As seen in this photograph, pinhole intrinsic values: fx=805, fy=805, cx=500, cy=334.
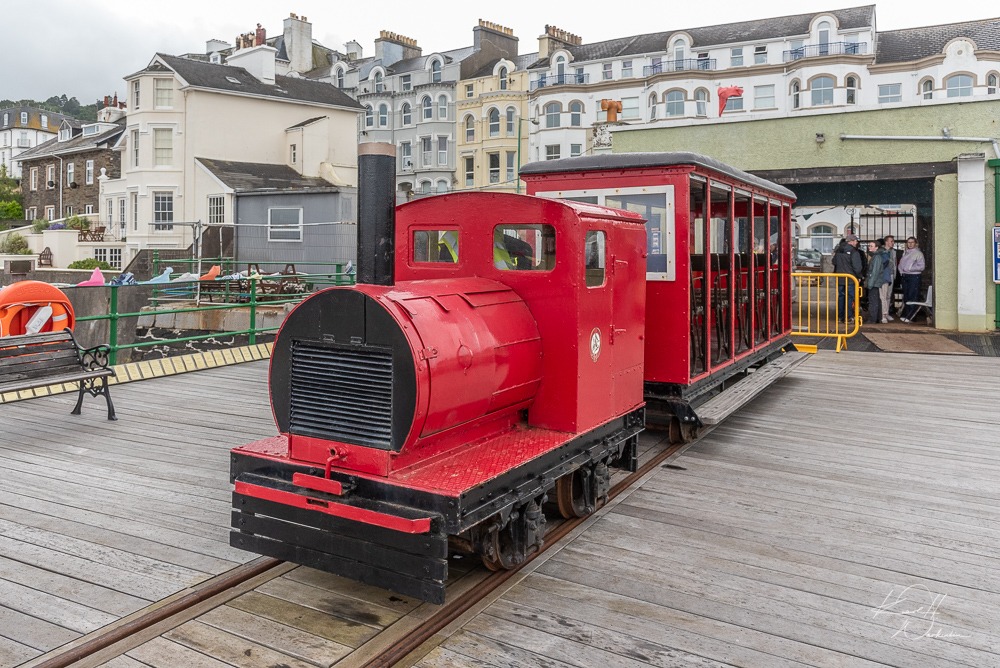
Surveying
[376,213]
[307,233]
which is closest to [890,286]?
[376,213]

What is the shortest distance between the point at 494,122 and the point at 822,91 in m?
18.0

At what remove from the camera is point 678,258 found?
6.38 m

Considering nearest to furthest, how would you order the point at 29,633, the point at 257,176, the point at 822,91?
the point at 29,633 < the point at 257,176 < the point at 822,91

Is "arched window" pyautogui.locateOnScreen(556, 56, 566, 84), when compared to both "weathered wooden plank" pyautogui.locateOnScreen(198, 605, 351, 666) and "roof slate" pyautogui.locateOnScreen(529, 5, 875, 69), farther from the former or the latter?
"weathered wooden plank" pyautogui.locateOnScreen(198, 605, 351, 666)

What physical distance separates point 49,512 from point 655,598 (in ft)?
12.1

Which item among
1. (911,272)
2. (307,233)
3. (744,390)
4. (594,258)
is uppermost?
(307,233)

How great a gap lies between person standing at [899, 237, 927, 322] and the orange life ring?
14.0m

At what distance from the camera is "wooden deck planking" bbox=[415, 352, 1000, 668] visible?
3.47 m

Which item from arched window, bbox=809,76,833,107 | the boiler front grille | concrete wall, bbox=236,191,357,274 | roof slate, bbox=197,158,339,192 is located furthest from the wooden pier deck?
arched window, bbox=809,76,833,107

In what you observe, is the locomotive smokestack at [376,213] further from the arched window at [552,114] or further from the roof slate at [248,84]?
the arched window at [552,114]

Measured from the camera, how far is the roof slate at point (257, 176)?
29.9 m

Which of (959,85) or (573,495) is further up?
(959,85)

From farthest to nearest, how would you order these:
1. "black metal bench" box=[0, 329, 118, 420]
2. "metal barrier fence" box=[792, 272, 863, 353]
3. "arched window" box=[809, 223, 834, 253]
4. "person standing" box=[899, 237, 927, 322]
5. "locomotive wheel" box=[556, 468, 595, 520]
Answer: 1. "arched window" box=[809, 223, 834, 253]
2. "person standing" box=[899, 237, 927, 322]
3. "metal barrier fence" box=[792, 272, 863, 353]
4. "black metal bench" box=[0, 329, 118, 420]
5. "locomotive wheel" box=[556, 468, 595, 520]

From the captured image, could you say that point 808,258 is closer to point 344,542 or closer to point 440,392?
point 440,392
